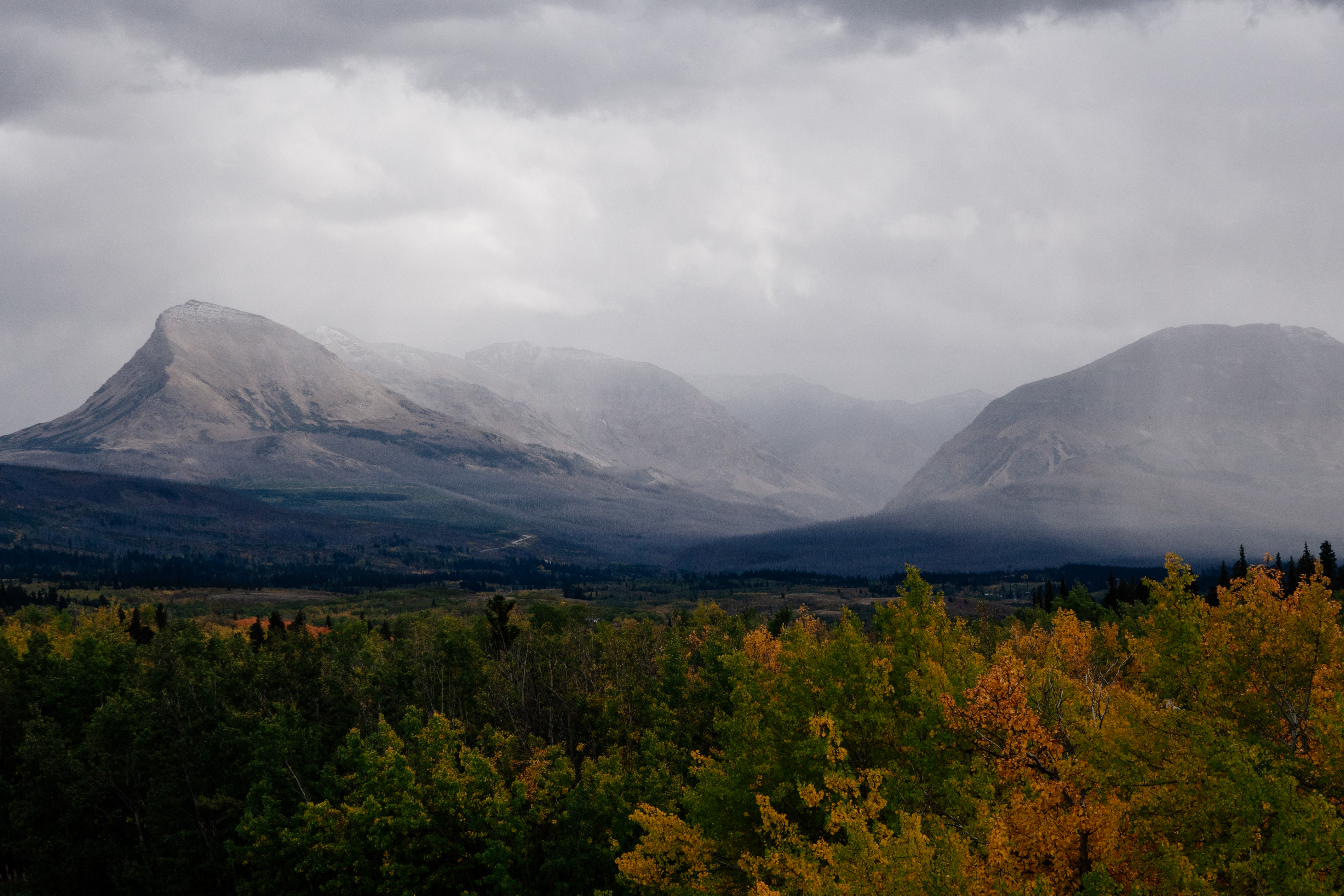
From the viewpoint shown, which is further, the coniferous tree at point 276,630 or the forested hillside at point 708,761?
the coniferous tree at point 276,630

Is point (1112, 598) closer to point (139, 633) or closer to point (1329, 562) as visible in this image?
point (1329, 562)

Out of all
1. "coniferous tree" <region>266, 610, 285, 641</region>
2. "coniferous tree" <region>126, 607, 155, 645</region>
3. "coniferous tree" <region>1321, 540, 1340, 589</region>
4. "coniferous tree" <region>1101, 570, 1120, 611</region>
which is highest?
"coniferous tree" <region>1321, 540, 1340, 589</region>

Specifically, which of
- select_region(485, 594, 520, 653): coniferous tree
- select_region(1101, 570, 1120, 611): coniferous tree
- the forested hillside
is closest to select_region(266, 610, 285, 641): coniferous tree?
the forested hillside

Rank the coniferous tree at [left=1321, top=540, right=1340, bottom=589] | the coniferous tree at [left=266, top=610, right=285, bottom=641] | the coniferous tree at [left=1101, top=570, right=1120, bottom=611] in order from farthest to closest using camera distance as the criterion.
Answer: the coniferous tree at [left=1101, top=570, right=1120, bottom=611], the coniferous tree at [left=1321, top=540, right=1340, bottom=589], the coniferous tree at [left=266, top=610, right=285, bottom=641]

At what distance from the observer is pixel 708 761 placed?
46.8m

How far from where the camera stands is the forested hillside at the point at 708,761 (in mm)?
27875

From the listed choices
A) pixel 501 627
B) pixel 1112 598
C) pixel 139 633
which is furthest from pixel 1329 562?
pixel 139 633

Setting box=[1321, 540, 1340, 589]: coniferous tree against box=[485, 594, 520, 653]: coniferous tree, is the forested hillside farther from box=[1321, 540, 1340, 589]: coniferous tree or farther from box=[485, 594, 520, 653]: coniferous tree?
box=[1321, 540, 1340, 589]: coniferous tree

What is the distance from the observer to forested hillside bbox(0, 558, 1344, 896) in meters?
27.9

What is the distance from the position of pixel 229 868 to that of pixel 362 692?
791 inches

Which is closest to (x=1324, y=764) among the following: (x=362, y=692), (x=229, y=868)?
(x=229, y=868)

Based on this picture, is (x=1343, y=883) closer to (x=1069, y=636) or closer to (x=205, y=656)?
(x=1069, y=636)

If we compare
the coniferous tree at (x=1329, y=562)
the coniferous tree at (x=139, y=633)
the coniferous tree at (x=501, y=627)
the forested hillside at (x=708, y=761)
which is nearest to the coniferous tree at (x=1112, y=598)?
the coniferous tree at (x=1329, y=562)

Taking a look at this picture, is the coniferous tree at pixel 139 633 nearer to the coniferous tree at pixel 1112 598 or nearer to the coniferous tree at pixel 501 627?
the coniferous tree at pixel 501 627
